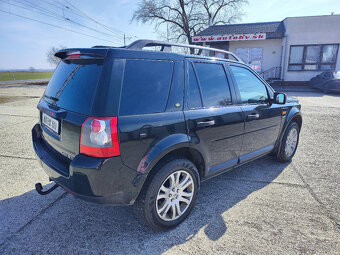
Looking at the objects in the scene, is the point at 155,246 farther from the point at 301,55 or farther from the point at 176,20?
the point at 176,20

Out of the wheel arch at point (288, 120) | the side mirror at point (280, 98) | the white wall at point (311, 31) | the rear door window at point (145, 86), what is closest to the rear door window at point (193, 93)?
the rear door window at point (145, 86)

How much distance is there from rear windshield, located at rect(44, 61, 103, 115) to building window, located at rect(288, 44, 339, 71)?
19.6 metres

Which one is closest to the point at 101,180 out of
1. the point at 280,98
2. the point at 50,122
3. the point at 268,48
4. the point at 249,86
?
the point at 50,122

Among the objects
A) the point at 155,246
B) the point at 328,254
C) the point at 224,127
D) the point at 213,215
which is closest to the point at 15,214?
the point at 155,246

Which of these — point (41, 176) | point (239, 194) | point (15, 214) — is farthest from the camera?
point (41, 176)

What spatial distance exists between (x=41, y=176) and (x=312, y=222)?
377 centimetres

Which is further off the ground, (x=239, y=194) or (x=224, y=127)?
(x=224, y=127)

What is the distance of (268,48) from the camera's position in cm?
1886

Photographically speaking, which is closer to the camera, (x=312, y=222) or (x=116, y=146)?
(x=116, y=146)

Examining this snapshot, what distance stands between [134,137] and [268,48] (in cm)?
2017

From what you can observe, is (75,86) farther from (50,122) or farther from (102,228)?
(102,228)

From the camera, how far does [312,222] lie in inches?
99.2

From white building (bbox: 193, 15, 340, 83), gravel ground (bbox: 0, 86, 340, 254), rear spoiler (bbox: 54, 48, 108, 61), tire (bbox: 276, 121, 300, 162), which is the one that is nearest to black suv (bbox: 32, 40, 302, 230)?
rear spoiler (bbox: 54, 48, 108, 61)

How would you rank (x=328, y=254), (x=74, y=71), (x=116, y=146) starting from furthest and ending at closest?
(x=74, y=71)
(x=328, y=254)
(x=116, y=146)
